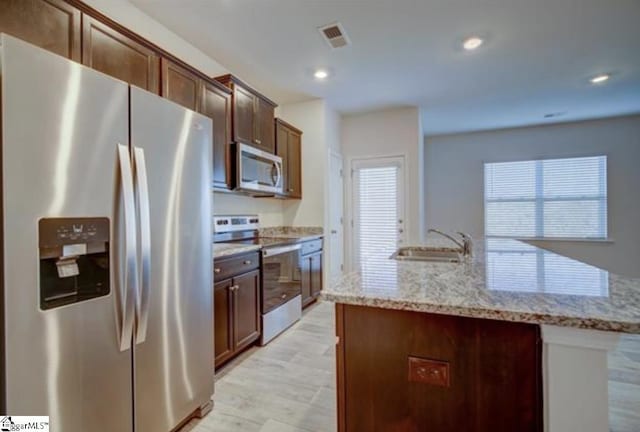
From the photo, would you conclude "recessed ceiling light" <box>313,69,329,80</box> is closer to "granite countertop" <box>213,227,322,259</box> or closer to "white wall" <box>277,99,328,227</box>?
"white wall" <box>277,99,328,227</box>

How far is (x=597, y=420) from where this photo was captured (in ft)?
2.74

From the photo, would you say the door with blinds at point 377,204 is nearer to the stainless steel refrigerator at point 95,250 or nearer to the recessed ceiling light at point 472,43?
the recessed ceiling light at point 472,43

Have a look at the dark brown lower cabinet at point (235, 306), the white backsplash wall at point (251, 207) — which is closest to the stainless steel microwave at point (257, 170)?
the white backsplash wall at point (251, 207)

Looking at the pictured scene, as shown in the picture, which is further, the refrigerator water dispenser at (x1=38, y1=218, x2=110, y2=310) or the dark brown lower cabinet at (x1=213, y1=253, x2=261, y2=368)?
the dark brown lower cabinet at (x1=213, y1=253, x2=261, y2=368)

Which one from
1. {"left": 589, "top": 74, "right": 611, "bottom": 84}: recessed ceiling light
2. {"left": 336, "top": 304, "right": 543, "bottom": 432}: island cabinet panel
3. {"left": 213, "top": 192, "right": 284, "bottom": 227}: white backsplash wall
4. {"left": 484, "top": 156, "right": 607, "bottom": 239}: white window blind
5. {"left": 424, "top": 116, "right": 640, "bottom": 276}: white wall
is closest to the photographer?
{"left": 336, "top": 304, "right": 543, "bottom": 432}: island cabinet panel

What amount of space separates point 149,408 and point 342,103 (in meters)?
4.06

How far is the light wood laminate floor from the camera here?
181cm

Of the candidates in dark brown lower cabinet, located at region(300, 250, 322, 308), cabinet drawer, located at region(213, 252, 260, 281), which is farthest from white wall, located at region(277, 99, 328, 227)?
cabinet drawer, located at region(213, 252, 260, 281)

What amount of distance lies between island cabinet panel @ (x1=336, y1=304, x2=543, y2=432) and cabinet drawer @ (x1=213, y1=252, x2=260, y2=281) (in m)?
1.33

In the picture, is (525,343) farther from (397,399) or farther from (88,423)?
(88,423)

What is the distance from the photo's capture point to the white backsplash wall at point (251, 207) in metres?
3.28

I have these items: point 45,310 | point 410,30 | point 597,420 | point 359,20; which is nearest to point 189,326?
point 45,310

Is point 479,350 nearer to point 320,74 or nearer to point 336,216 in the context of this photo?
point 320,74

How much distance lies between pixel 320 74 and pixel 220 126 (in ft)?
4.55
